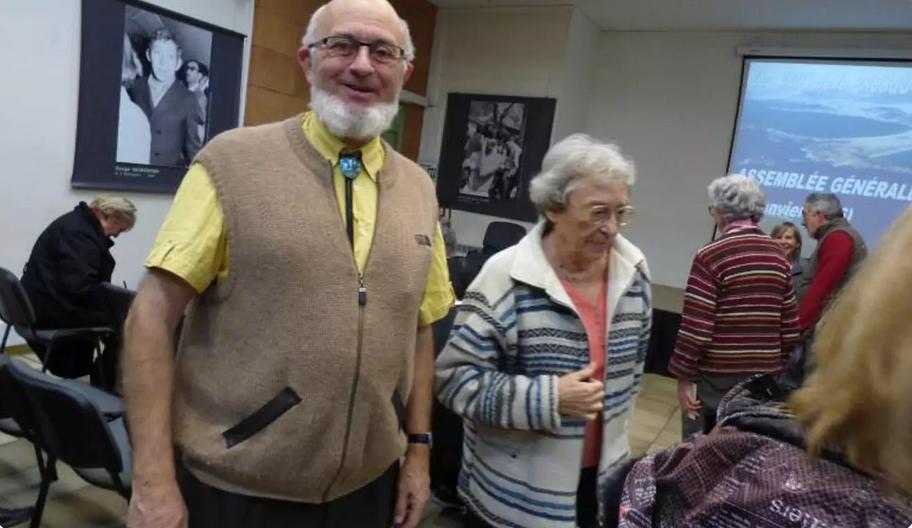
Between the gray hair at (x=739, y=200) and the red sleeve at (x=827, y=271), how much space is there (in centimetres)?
141

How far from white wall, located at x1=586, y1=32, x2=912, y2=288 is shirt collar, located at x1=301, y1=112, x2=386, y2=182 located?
600 centimetres

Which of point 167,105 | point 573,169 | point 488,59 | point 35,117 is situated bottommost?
point 573,169

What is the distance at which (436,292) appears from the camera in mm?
1310

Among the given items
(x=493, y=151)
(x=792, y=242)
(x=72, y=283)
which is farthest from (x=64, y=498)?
(x=493, y=151)

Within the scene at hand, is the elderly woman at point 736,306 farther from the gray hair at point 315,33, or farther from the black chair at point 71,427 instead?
the black chair at point 71,427

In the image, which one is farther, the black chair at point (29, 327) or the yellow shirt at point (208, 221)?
the black chair at point (29, 327)

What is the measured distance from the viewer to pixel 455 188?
7328 mm

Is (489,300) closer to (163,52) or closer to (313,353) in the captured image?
(313,353)

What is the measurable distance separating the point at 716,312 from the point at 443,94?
556 centimetres

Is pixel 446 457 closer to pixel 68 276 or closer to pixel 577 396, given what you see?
pixel 577 396

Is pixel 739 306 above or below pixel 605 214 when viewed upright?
below

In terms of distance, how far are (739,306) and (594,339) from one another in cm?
115

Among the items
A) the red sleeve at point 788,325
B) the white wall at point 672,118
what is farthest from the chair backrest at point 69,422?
the white wall at point 672,118

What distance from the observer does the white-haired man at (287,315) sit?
39.2 inches
